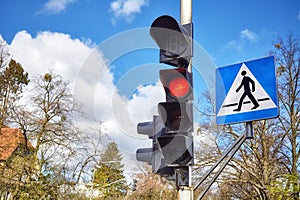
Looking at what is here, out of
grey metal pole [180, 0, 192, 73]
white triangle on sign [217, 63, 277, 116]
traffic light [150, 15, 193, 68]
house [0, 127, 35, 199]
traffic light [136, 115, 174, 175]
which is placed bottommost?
traffic light [136, 115, 174, 175]

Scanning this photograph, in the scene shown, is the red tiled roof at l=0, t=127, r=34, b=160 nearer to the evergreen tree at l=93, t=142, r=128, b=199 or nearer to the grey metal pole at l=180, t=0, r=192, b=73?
the evergreen tree at l=93, t=142, r=128, b=199

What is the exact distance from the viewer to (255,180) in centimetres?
2350

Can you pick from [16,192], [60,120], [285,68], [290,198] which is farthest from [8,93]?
[285,68]

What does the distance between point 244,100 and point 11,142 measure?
17.2 metres

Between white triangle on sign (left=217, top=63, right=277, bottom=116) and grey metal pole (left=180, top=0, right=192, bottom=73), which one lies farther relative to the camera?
grey metal pole (left=180, top=0, right=192, bottom=73)

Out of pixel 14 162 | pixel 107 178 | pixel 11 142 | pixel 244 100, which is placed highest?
pixel 107 178

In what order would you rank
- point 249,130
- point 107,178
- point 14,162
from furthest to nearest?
point 107,178, point 14,162, point 249,130

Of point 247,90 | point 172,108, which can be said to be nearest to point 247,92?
point 247,90

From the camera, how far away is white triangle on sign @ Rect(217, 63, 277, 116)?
391cm

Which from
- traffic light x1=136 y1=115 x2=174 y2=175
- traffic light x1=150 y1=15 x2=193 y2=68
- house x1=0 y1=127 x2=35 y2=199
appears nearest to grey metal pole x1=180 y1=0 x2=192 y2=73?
traffic light x1=150 y1=15 x2=193 y2=68

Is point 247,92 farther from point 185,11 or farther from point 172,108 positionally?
point 185,11

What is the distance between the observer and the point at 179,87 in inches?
159

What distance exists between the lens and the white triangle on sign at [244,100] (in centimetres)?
391

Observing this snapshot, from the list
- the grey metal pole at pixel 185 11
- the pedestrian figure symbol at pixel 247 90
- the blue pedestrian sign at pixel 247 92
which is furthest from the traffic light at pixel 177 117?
the grey metal pole at pixel 185 11
